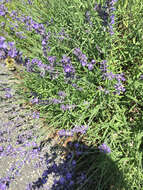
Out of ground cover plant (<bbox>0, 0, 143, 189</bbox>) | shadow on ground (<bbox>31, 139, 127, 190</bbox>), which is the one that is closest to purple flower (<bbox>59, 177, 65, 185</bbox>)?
shadow on ground (<bbox>31, 139, 127, 190</bbox>)

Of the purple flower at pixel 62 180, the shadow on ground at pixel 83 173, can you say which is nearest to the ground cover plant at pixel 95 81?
the shadow on ground at pixel 83 173

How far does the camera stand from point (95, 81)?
89.4 inches

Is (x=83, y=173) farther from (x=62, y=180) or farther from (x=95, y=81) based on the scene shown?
(x=95, y=81)

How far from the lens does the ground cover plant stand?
1780 millimetres

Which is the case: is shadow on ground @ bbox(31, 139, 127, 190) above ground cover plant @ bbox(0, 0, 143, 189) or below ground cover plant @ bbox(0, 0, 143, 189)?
below

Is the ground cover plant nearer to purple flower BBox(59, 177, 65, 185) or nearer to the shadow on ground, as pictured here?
the shadow on ground

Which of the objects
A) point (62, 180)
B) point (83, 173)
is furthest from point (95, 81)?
point (62, 180)

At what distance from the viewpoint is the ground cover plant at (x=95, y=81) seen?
1.78 meters

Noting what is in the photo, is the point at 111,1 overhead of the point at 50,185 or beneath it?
overhead

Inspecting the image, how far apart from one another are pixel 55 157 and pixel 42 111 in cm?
65

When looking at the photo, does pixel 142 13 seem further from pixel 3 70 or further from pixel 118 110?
pixel 3 70

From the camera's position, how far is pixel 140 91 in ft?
6.52

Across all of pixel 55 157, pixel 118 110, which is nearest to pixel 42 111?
pixel 55 157

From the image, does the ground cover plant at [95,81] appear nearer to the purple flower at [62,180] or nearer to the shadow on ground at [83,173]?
the shadow on ground at [83,173]
